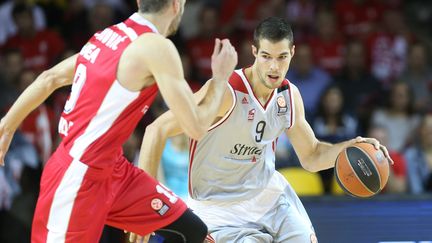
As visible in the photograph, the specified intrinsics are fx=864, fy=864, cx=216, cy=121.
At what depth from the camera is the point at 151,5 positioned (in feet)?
15.1

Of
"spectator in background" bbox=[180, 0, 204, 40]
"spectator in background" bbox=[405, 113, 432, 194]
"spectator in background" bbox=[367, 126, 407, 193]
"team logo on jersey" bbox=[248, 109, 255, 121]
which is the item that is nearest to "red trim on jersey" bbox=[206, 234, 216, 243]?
"team logo on jersey" bbox=[248, 109, 255, 121]

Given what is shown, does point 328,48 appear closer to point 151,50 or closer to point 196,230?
point 196,230

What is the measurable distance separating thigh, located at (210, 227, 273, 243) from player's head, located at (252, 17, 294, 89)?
2.97ft

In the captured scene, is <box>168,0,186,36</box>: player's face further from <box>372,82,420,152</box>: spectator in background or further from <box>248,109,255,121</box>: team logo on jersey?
<box>372,82,420,152</box>: spectator in background

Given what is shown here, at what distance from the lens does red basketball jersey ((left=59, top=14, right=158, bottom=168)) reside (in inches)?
179

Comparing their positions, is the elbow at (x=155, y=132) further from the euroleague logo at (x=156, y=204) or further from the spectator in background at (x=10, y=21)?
the spectator in background at (x=10, y=21)

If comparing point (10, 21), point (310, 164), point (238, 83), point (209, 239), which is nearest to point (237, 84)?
point (238, 83)

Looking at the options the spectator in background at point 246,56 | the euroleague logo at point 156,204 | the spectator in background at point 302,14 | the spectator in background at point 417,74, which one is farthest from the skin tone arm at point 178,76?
the spectator in background at point 302,14

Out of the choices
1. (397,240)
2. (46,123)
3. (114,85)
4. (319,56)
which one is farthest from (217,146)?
(319,56)

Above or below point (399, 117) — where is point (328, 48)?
above

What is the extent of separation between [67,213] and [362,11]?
766cm

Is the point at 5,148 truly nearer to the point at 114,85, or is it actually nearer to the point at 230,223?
the point at 114,85

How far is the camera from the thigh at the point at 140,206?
480 centimetres

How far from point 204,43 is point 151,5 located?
19.7ft
